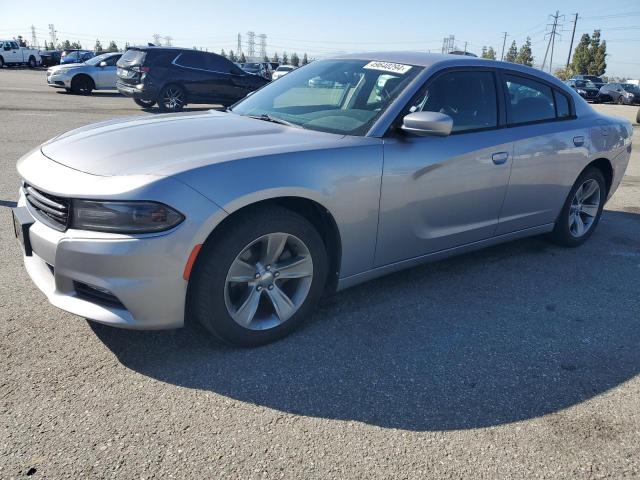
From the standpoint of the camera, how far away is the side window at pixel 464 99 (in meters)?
3.66

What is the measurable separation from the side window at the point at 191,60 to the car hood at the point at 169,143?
12056 mm

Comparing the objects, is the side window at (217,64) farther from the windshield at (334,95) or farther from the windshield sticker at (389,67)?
the windshield sticker at (389,67)

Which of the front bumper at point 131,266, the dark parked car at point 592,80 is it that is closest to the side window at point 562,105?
the front bumper at point 131,266

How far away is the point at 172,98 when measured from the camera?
14703mm

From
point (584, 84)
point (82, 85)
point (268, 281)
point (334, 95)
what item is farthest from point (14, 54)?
point (268, 281)

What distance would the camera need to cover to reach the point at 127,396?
256 cm

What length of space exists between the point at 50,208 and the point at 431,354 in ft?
7.11

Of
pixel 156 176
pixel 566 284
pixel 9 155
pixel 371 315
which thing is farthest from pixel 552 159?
pixel 9 155

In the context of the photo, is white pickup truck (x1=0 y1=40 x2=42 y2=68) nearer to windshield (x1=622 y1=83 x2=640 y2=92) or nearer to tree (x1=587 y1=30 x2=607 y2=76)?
windshield (x1=622 y1=83 x2=640 y2=92)

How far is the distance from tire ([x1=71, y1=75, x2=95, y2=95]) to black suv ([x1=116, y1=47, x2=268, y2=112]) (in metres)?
5.62

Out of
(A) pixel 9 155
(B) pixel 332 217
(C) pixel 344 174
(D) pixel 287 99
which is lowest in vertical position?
(A) pixel 9 155

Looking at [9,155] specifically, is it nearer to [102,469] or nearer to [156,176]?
[156,176]

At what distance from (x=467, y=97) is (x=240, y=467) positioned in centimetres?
293

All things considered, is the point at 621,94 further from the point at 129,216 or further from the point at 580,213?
the point at 129,216
